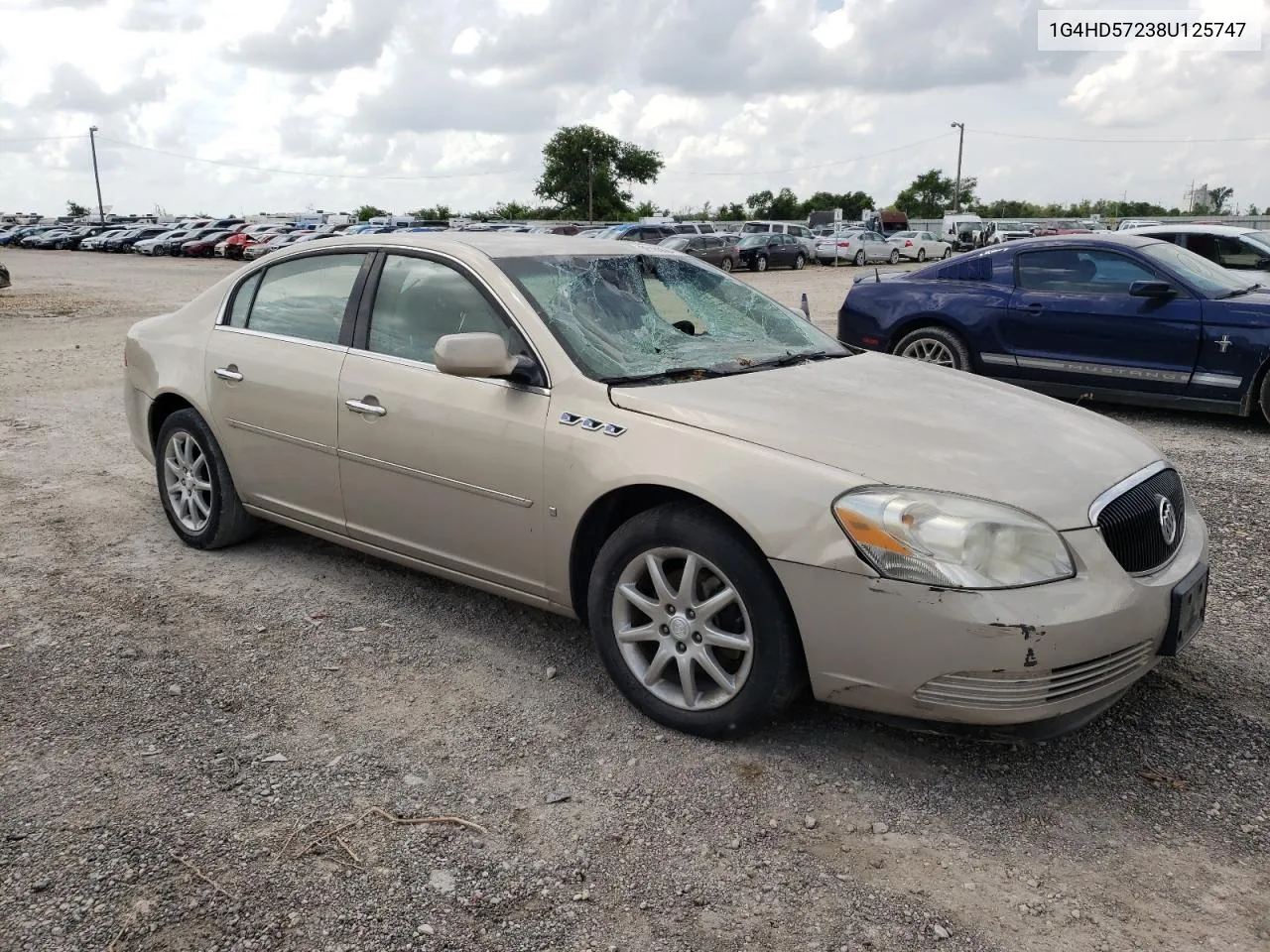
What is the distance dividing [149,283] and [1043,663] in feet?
93.4

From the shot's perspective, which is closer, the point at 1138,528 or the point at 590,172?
the point at 1138,528

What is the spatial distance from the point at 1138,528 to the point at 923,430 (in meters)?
0.67

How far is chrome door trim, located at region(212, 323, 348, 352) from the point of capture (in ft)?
14.2

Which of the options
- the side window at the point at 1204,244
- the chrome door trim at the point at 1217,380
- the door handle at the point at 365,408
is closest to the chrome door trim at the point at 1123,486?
the door handle at the point at 365,408

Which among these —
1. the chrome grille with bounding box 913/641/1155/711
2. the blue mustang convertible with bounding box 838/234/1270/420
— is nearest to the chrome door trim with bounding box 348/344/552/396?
the chrome grille with bounding box 913/641/1155/711

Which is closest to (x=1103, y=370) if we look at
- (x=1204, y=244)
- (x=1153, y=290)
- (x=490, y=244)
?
(x=1153, y=290)

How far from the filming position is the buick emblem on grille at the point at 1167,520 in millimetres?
3256

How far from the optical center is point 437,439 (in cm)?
384

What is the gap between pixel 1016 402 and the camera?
12.5 feet

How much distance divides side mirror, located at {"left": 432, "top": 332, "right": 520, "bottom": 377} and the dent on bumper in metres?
1.17

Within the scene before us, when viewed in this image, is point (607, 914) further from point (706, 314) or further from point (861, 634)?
point (706, 314)

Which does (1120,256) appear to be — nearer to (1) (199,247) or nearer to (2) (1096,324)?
(2) (1096,324)

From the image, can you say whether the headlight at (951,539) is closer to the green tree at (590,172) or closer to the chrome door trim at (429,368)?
the chrome door trim at (429,368)

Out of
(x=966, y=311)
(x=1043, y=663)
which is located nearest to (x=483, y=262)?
(x=1043, y=663)
